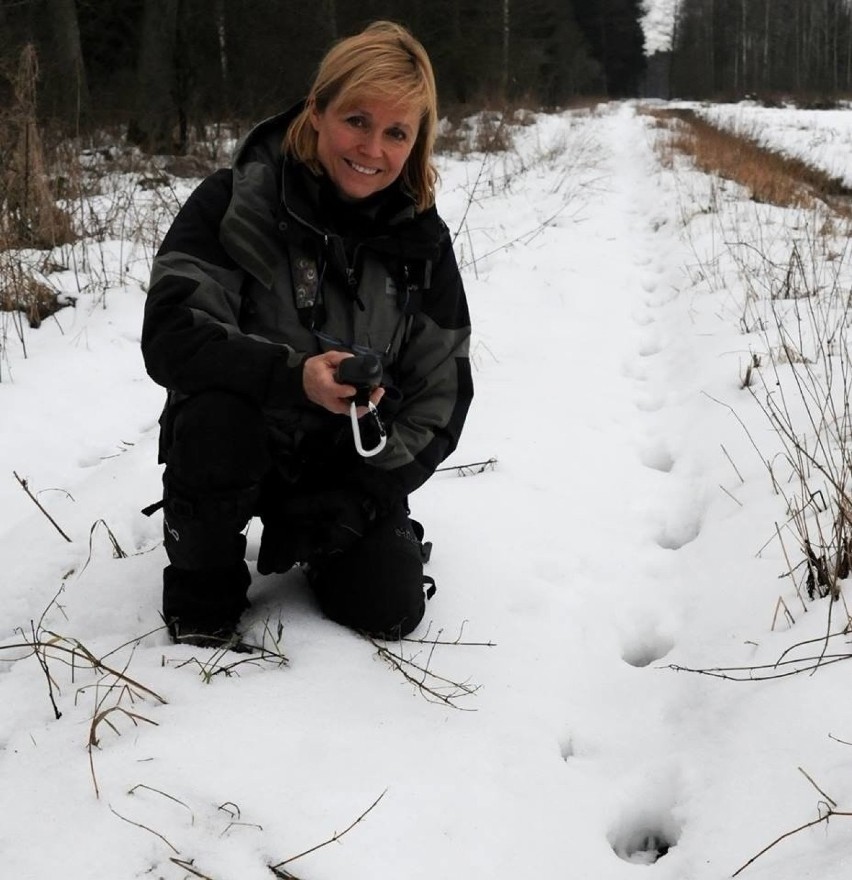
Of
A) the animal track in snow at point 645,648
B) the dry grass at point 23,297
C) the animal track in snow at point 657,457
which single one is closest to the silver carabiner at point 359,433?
the animal track in snow at point 645,648

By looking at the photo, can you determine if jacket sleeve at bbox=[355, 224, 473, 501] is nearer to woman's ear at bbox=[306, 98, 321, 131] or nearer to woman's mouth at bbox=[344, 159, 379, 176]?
woman's mouth at bbox=[344, 159, 379, 176]

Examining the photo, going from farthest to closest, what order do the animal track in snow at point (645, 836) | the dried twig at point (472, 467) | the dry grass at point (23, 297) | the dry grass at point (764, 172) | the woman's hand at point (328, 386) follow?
1. the dry grass at point (764, 172)
2. the dry grass at point (23, 297)
3. the dried twig at point (472, 467)
4. the woman's hand at point (328, 386)
5. the animal track in snow at point (645, 836)

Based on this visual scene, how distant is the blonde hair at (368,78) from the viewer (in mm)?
1629

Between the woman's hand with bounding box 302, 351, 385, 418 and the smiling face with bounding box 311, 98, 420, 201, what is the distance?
0.43m

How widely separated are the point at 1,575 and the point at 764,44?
52.6 metres

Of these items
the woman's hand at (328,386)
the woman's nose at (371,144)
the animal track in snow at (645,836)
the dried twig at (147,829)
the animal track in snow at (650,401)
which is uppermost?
the woman's nose at (371,144)

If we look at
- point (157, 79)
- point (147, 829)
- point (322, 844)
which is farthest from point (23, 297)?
point (157, 79)

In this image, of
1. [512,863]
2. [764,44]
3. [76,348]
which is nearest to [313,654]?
[512,863]

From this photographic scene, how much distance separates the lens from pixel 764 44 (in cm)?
4481

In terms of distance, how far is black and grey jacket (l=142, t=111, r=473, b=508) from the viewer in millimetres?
1569

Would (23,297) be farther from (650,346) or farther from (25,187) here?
(650,346)

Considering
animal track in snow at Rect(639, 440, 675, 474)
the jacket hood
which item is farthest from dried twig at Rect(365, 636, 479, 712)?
animal track in snow at Rect(639, 440, 675, 474)

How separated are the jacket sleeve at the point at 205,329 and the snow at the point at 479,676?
567mm

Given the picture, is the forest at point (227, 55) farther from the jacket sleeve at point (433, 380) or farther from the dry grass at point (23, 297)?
the jacket sleeve at point (433, 380)
